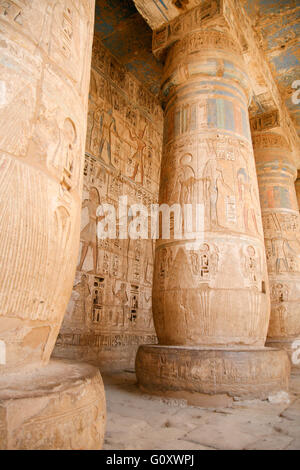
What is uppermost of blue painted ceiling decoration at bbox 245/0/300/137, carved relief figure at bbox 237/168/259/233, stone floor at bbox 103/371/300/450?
blue painted ceiling decoration at bbox 245/0/300/137

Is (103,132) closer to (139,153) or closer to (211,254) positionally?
(139,153)

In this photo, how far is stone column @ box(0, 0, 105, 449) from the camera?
113cm

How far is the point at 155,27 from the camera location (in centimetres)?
467

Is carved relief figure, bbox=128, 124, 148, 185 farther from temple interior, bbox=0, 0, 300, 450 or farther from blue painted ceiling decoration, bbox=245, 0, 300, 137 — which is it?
blue painted ceiling decoration, bbox=245, 0, 300, 137

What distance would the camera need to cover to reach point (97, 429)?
1319mm

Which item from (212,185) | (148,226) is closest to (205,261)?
(212,185)

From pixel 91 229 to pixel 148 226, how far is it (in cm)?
173

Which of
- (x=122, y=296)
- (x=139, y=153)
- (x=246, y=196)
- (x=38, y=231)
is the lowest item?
(x=38, y=231)

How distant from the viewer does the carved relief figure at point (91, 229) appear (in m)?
5.22

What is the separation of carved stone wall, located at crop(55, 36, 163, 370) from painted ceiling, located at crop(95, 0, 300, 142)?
289 mm

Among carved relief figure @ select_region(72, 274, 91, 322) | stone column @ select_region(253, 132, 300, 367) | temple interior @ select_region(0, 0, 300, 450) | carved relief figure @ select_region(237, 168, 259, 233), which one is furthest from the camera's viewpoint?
stone column @ select_region(253, 132, 300, 367)

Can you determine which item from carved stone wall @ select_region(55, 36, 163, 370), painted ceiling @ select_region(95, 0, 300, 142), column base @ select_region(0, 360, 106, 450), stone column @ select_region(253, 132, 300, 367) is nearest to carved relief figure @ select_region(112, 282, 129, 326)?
carved stone wall @ select_region(55, 36, 163, 370)

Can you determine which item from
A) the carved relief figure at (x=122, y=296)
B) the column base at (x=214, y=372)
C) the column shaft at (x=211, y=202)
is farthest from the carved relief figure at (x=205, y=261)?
the carved relief figure at (x=122, y=296)
